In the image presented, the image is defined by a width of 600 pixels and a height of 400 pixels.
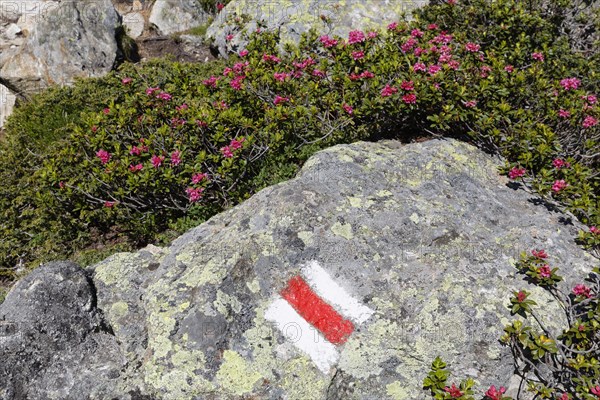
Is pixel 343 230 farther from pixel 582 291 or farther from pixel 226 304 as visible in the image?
pixel 582 291

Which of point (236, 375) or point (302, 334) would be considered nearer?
point (236, 375)

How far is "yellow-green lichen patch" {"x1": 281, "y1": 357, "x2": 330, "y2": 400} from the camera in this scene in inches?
143

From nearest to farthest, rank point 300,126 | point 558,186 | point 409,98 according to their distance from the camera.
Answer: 1. point 558,186
2. point 409,98
3. point 300,126

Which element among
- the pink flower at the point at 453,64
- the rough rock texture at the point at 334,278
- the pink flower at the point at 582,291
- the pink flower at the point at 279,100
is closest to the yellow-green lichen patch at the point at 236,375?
the rough rock texture at the point at 334,278

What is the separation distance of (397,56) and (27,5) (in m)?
12.2

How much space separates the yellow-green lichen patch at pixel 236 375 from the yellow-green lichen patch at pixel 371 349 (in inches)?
27.7

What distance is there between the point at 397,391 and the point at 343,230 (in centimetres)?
147

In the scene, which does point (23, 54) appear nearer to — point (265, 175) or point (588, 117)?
point (265, 175)

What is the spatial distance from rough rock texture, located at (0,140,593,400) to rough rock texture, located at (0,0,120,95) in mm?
8462

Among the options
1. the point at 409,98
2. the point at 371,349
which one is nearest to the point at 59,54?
the point at 409,98

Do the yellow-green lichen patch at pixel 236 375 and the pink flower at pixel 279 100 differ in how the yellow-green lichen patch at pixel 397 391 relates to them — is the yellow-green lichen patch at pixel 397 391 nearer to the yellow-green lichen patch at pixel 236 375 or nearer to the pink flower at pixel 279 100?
the yellow-green lichen patch at pixel 236 375

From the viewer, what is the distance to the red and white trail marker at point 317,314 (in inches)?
151

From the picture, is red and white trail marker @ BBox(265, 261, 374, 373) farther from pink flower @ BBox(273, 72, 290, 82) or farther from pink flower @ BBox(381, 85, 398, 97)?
pink flower @ BBox(273, 72, 290, 82)

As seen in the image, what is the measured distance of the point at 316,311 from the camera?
3.99m
